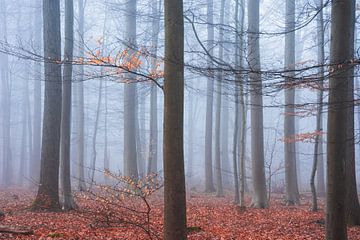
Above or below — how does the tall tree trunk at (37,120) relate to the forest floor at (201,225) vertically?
above

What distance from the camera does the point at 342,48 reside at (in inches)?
265

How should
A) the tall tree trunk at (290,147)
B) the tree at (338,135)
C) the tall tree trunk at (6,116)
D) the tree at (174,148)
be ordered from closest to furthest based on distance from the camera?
the tree at (174,148) < the tree at (338,135) < the tall tree trunk at (290,147) < the tall tree trunk at (6,116)

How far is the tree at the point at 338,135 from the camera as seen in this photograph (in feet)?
22.0

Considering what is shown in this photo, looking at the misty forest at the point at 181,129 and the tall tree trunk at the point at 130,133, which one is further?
the tall tree trunk at the point at 130,133

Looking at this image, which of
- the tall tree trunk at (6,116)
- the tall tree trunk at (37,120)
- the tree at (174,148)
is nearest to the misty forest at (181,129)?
the tree at (174,148)

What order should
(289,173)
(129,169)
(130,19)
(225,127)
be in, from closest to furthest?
(289,173)
(129,169)
(130,19)
(225,127)

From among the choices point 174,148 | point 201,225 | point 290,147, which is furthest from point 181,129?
point 290,147

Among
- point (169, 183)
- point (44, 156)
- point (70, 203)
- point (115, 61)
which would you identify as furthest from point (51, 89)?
point (169, 183)

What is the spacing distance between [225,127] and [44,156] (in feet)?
72.7

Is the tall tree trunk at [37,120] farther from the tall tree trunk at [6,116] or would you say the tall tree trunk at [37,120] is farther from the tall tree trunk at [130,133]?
the tall tree trunk at [130,133]

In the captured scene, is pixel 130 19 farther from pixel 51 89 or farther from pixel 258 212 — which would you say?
pixel 258 212

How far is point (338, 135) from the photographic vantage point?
21.9 feet

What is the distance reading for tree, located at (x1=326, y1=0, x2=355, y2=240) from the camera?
6.70m

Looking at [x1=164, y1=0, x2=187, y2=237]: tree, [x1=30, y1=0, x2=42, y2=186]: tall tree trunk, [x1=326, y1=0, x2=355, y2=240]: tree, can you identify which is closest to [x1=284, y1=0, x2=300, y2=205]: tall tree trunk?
[x1=326, y1=0, x2=355, y2=240]: tree
